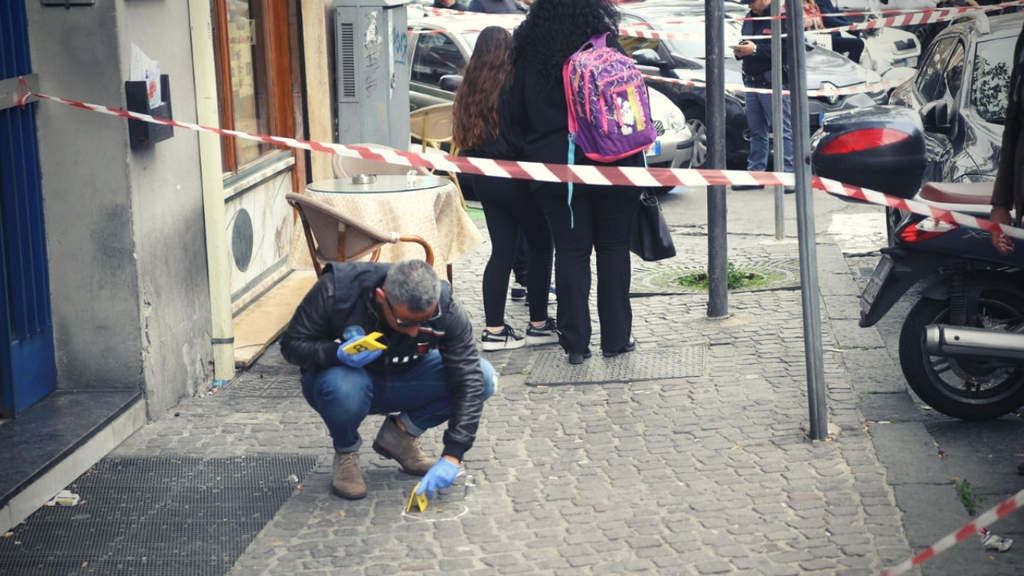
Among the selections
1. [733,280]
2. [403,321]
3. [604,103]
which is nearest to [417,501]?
[403,321]

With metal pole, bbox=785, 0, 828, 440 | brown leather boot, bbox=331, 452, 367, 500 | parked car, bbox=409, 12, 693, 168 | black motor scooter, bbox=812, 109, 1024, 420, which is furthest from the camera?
parked car, bbox=409, 12, 693, 168

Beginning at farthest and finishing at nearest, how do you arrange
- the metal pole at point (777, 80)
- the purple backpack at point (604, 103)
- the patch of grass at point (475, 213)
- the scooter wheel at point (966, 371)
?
the patch of grass at point (475, 213) → the metal pole at point (777, 80) → the purple backpack at point (604, 103) → the scooter wheel at point (966, 371)

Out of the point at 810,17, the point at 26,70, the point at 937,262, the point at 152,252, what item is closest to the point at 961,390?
the point at 937,262

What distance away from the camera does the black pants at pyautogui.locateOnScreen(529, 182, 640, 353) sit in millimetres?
6875

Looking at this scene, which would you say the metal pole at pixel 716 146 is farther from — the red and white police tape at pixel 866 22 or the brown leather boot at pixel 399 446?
the brown leather boot at pixel 399 446

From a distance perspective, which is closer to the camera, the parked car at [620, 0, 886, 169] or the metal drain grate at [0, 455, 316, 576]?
the metal drain grate at [0, 455, 316, 576]

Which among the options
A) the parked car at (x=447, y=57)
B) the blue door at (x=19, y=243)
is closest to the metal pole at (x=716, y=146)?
the blue door at (x=19, y=243)

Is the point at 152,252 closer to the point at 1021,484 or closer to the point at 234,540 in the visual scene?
the point at 234,540

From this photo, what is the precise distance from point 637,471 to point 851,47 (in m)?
12.2

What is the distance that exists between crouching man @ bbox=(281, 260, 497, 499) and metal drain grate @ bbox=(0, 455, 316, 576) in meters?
0.41

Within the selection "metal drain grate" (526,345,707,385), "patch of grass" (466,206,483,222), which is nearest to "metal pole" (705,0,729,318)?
"metal drain grate" (526,345,707,385)

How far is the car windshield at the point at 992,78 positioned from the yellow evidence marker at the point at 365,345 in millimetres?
4367

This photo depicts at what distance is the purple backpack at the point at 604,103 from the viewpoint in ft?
21.6

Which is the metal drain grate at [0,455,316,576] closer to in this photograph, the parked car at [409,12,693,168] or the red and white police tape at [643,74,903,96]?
the parked car at [409,12,693,168]
